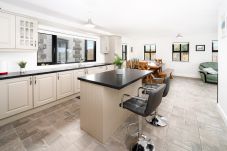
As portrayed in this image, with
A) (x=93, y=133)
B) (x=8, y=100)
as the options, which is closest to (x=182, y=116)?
(x=93, y=133)

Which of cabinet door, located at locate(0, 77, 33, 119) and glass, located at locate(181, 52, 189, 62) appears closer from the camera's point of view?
cabinet door, located at locate(0, 77, 33, 119)

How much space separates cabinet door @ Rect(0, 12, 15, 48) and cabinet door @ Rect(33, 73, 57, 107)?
2.75 ft

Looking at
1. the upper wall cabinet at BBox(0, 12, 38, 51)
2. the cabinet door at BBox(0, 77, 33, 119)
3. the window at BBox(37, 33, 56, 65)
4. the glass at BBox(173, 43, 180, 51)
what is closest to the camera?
the cabinet door at BBox(0, 77, 33, 119)

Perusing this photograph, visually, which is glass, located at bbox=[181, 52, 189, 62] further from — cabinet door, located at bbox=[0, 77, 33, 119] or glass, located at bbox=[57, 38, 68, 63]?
cabinet door, located at bbox=[0, 77, 33, 119]

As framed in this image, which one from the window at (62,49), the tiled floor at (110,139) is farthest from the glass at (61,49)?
the tiled floor at (110,139)

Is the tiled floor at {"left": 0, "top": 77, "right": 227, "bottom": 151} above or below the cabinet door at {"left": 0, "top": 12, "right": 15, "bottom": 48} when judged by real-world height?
below

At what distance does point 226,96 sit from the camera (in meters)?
2.44

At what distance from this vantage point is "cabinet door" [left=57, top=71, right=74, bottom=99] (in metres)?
3.34

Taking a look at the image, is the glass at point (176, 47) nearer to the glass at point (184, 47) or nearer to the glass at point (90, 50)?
the glass at point (184, 47)

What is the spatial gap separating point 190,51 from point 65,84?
23.1ft

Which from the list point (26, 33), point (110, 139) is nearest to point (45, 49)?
point (26, 33)

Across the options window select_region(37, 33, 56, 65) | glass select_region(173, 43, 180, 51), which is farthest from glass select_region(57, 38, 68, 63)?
glass select_region(173, 43, 180, 51)

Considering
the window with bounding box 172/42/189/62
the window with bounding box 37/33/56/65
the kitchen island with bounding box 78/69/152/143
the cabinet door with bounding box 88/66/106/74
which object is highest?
the window with bounding box 172/42/189/62

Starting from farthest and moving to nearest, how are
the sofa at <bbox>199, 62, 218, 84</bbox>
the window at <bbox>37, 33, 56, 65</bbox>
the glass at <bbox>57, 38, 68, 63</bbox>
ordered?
the sofa at <bbox>199, 62, 218, 84</bbox> < the glass at <bbox>57, 38, 68, 63</bbox> < the window at <bbox>37, 33, 56, 65</bbox>
